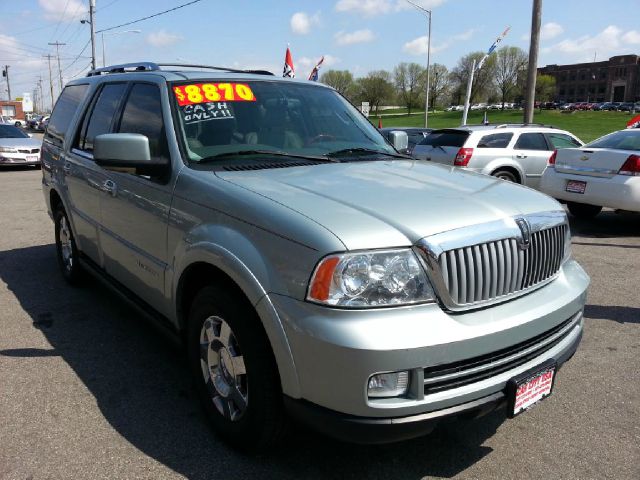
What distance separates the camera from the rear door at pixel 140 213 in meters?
3.28

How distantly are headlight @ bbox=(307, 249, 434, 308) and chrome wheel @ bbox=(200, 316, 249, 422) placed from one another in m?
0.64

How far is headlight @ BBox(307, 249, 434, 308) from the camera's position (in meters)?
2.22

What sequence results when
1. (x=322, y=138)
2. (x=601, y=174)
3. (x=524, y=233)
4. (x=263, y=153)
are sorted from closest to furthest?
1. (x=524, y=233)
2. (x=263, y=153)
3. (x=322, y=138)
4. (x=601, y=174)

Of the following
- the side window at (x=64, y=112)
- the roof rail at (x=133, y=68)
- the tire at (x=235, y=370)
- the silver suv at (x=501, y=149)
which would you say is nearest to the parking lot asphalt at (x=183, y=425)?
the tire at (x=235, y=370)

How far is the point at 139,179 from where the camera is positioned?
347 cm

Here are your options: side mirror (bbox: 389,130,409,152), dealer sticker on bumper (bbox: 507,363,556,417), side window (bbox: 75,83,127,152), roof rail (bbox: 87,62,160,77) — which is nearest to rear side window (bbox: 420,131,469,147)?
side mirror (bbox: 389,130,409,152)

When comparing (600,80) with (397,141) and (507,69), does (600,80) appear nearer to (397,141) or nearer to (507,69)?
(507,69)

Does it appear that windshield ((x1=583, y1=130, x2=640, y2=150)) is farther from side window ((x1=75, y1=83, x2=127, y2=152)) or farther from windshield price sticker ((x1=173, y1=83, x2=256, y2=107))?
side window ((x1=75, y1=83, x2=127, y2=152))

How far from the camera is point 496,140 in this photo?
10844mm

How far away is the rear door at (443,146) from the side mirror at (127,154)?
26.3 feet

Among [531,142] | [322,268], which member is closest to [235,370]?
[322,268]

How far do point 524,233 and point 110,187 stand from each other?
276 centimetres

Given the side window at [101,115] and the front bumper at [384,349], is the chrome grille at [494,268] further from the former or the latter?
the side window at [101,115]

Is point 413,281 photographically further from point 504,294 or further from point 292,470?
point 292,470
